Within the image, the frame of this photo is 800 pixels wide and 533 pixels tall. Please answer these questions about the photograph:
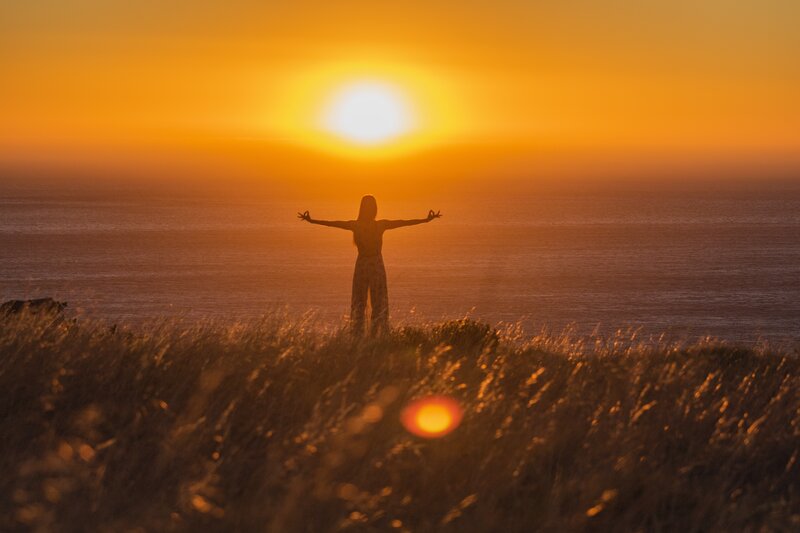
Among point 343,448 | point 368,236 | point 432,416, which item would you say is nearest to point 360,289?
point 368,236

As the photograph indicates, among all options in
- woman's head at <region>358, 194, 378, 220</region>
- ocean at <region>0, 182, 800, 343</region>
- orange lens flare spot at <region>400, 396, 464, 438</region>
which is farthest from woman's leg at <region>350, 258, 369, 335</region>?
ocean at <region>0, 182, 800, 343</region>

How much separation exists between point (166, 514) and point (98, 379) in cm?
200

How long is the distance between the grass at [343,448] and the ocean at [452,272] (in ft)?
84.2

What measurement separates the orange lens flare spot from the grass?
91 mm

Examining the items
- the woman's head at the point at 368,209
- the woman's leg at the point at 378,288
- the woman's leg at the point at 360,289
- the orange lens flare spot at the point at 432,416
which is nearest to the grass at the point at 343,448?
the orange lens flare spot at the point at 432,416

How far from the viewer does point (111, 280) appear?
278 feet

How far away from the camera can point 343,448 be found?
5207 mm

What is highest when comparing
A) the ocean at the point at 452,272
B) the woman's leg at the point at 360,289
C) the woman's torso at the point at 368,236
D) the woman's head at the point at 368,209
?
the woman's head at the point at 368,209

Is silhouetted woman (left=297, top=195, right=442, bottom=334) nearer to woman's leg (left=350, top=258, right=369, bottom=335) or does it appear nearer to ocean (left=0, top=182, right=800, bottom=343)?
woman's leg (left=350, top=258, right=369, bottom=335)

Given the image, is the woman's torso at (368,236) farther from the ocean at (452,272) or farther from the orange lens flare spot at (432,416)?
the ocean at (452,272)

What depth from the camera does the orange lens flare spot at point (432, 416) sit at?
570cm

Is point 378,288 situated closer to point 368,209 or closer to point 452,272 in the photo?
point 368,209

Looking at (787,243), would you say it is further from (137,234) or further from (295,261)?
(137,234)

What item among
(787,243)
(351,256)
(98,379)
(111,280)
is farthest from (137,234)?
(98,379)
